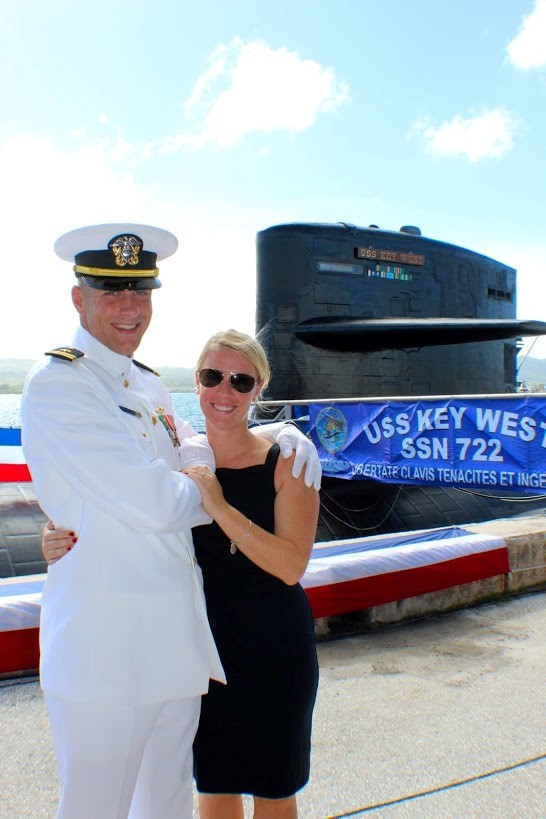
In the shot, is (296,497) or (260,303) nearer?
(296,497)

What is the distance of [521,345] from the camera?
13.5 m

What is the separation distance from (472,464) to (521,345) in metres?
7.36

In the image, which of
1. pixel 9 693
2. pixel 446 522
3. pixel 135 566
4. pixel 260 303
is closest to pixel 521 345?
pixel 446 522

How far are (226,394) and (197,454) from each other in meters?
0.23

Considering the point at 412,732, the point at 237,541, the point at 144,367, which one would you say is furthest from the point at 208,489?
the point at 412,732

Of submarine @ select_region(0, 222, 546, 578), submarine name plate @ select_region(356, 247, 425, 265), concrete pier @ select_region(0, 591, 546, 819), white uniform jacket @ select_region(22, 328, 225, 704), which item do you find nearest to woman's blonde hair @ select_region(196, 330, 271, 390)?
white uniform jacket @ select_region(22, 328, 225, 704)

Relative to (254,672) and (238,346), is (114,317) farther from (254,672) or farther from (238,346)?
(254,672)

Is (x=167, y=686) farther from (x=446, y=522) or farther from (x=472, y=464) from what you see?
(x=446, y=522)

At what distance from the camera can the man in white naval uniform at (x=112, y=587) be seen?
1.87m

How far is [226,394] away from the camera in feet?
7.72

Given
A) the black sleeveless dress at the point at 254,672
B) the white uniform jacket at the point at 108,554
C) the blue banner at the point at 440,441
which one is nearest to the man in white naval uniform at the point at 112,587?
the white uniform jacket at the point at 108,554

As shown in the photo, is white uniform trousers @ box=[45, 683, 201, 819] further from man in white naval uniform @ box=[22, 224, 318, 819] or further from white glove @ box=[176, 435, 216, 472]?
white glove @ box=[176, 435, 216, 472]

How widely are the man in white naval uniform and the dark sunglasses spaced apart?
286mm

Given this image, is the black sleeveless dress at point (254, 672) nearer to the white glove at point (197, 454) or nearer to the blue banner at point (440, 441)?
the white glove at point (197, 454)
